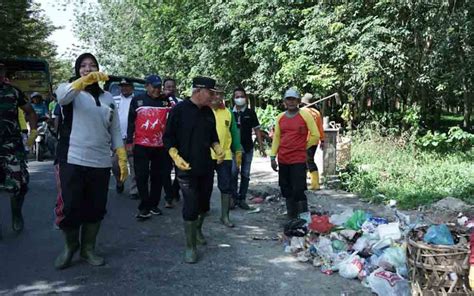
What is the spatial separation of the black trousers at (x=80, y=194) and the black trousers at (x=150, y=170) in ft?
6.36

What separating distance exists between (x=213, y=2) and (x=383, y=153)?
10.7m

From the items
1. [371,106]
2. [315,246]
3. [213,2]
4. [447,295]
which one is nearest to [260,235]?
[315,246]

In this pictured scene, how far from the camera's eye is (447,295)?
11.5ft

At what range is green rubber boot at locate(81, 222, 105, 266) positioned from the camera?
4848mm

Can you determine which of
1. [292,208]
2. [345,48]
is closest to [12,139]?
[292,208]

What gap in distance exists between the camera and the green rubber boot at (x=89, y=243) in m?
4.85

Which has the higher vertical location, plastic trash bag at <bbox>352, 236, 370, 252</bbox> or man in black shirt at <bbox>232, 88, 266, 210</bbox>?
man in black shirt at <bbox>232, 88, 266, 210</bbox>

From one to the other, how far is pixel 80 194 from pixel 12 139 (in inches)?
66.6

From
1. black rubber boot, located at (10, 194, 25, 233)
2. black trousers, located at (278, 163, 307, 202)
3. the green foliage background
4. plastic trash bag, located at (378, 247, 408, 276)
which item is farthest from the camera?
the green foliage background

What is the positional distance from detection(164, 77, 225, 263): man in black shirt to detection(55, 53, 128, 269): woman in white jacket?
Answer: 68cm

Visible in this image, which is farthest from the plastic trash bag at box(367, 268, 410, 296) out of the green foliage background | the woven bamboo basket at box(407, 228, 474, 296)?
the green foliage background

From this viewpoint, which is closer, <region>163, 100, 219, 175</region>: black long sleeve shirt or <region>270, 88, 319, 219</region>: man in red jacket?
<region>163, 100, 219, 175</region>: black long sleeve shirt

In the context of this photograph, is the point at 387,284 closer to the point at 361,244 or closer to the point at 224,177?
the point at 361,244

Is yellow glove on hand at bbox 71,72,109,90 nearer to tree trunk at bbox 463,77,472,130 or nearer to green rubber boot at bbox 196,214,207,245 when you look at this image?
green rubber boot at bbox 196,214,207,245
